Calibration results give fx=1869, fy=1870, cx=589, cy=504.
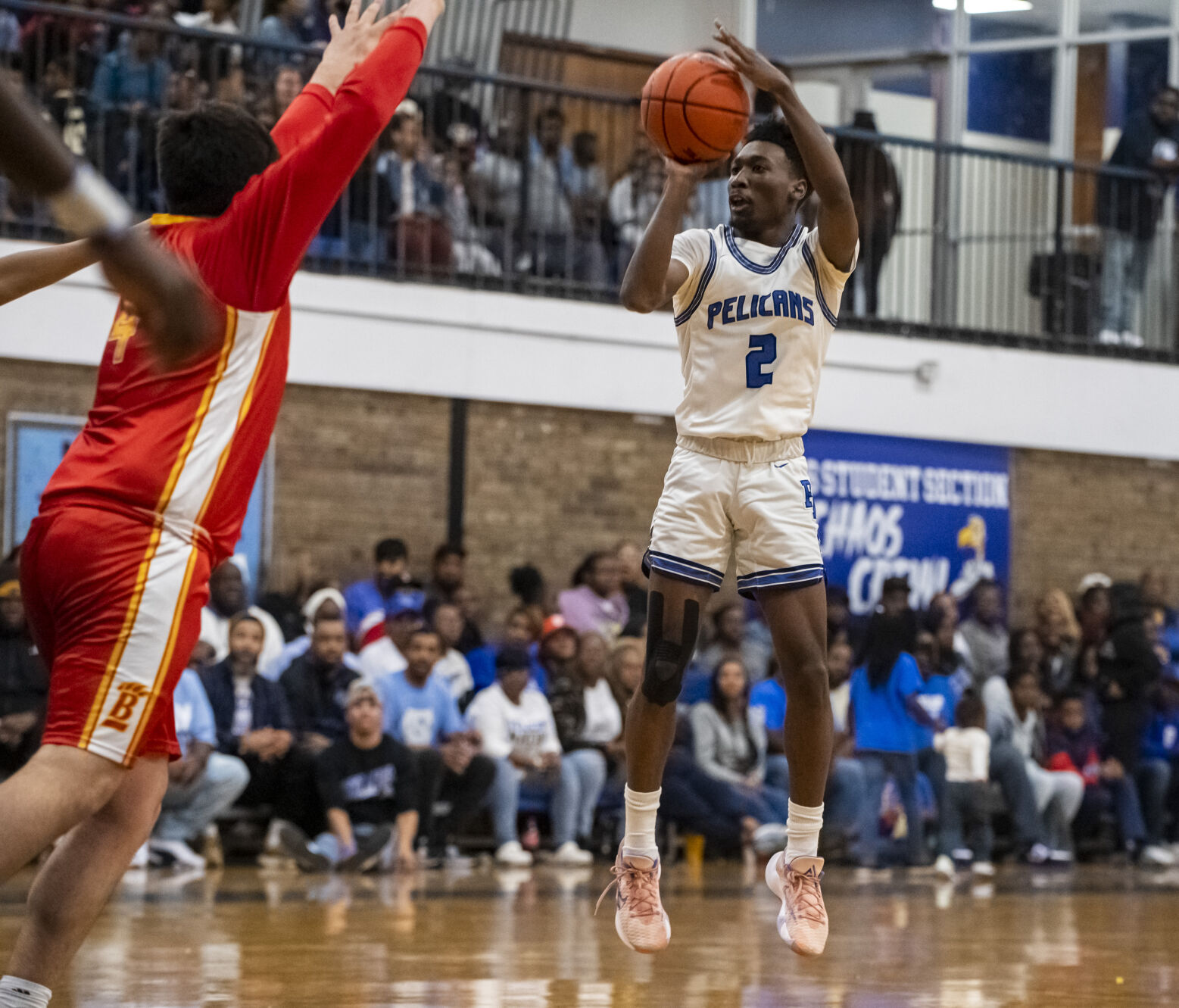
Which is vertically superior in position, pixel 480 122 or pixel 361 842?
pixel 480 122

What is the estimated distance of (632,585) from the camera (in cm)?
1310

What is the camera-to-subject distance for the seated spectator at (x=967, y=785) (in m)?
12.6

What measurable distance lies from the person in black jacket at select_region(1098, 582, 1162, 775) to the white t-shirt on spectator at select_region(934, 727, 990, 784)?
151cm

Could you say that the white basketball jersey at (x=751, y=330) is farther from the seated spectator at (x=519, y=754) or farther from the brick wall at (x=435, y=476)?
the brick wall at (x=435, y=476)

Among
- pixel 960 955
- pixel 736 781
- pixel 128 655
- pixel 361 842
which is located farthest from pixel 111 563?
pixel 736 781

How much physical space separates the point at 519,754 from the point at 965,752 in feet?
10.7

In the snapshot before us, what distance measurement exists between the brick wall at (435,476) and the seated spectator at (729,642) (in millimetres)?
1884

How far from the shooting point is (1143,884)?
11.7m

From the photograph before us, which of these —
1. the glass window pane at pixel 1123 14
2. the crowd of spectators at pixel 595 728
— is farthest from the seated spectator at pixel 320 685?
the glass window pane at pixel 1123 14

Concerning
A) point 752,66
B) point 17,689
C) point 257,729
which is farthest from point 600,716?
point 752,66

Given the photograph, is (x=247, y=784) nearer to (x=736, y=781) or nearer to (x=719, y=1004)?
(x=736, y=781)

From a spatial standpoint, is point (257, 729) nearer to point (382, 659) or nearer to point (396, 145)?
point (382, 659)

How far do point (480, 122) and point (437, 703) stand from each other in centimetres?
486

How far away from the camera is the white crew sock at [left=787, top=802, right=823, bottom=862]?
569 cm
